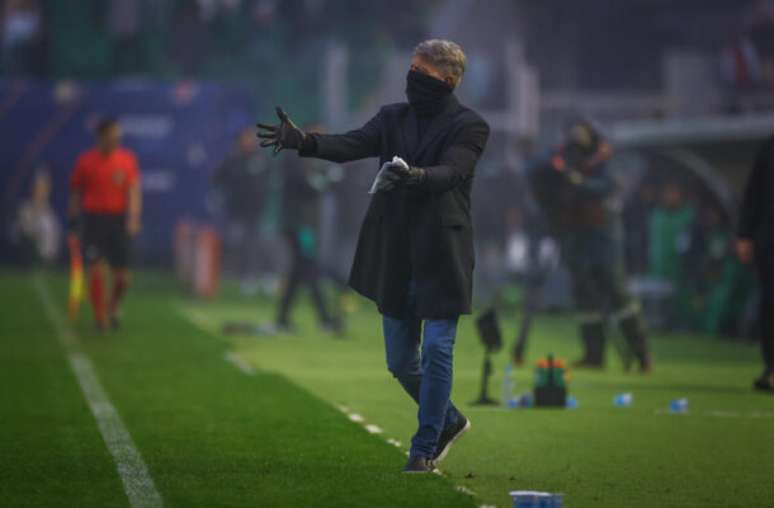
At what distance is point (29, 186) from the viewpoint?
38.6m

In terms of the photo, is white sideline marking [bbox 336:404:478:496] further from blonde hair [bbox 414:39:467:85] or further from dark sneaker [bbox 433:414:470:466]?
blonde hair [bbox 414:39:467:85]

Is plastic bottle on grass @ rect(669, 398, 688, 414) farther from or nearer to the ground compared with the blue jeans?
nearer to the ground

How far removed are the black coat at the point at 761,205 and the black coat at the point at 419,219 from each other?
5.81 meters

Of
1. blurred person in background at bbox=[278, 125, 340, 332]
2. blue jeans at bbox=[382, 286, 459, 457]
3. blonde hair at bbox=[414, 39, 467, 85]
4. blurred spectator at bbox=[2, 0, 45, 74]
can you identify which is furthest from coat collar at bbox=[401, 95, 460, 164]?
blurred spectator at bbox=[2, 0, 45, 74]

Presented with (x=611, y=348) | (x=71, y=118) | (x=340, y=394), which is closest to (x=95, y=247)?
(x=611, y=348)

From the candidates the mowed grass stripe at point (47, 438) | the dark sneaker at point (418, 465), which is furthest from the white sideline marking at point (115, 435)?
the dark sneaker at point (418, 465)

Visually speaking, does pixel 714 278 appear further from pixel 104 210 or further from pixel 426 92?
pixel 426 92

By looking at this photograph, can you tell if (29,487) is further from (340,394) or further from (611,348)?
(611,348)

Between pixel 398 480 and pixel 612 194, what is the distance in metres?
8.56

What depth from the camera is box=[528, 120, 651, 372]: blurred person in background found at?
1809cm

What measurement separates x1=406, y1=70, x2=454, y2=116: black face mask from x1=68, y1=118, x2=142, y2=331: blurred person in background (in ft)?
39.3

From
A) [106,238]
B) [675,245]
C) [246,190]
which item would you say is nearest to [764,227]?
[106,238]

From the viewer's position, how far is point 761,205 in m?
15.8

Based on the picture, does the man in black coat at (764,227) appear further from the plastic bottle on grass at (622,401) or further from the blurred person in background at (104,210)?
the blurred person in background at (104,210)
